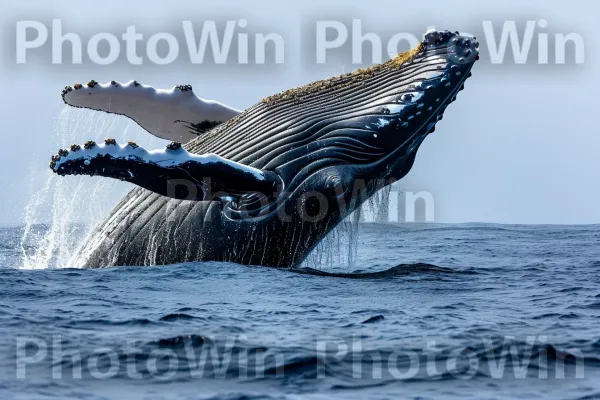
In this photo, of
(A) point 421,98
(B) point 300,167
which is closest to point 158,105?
(B) point 300,167

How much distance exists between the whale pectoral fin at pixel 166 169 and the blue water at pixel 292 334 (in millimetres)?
1267

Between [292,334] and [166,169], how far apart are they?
9.86 ft

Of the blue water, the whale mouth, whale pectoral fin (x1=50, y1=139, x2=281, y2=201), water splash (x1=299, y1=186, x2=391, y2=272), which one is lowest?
the blue water

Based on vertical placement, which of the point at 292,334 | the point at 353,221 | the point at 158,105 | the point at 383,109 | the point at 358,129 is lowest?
the point at 292,334

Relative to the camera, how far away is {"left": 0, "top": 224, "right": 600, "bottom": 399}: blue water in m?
8.20

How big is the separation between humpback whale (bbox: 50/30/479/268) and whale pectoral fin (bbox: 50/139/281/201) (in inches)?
2.4

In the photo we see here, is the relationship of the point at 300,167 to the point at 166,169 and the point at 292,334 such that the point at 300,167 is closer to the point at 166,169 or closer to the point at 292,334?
the point at 166,169

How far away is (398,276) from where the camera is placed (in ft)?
Answer: 46.0

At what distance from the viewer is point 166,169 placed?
11742 mm

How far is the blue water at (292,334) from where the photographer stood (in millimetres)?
8195

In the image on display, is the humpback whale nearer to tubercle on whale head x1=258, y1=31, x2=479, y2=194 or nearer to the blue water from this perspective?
tubercle on whale head x1=258, y1=31, x2=479, y2=194

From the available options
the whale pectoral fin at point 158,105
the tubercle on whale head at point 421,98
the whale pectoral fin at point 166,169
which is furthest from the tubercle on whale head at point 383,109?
the whale pectoral fin at point 158,105

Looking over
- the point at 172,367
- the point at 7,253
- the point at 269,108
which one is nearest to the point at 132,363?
the point at 172,367

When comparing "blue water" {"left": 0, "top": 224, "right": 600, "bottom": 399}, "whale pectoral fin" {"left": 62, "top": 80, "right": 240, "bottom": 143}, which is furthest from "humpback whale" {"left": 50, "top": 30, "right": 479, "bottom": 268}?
"whale pectoral fin" {"left": 62, "top": 80, "right": 240, "bottom": 143}
